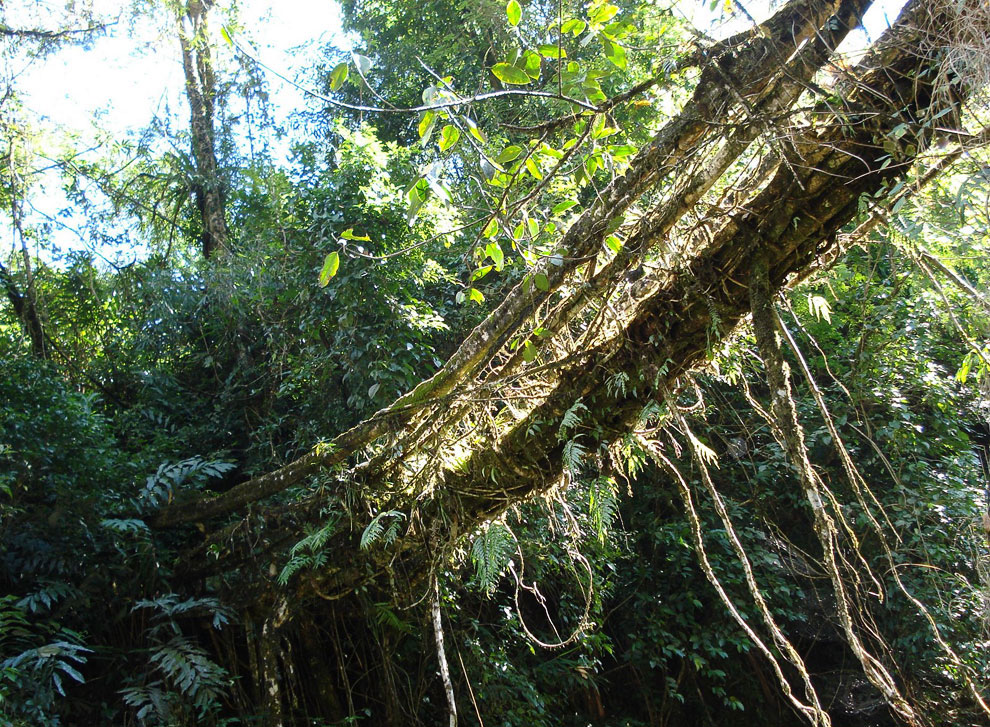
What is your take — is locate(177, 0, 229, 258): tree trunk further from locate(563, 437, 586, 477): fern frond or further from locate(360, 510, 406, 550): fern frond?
locate(563, 437, 586, 477): fern frond

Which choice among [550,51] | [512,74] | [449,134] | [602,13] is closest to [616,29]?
[602,13]

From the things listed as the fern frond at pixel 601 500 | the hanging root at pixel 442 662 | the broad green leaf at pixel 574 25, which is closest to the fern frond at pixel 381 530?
the hanging root at pixel 442 662

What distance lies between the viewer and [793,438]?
92.5 inches

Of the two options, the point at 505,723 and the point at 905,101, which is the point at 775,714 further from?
the point at 905,101

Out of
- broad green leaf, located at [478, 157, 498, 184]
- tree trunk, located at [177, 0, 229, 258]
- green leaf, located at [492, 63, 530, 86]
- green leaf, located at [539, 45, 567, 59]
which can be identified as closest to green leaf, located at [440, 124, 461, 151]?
A: green leaf, located at [492, 63, 530, 86]

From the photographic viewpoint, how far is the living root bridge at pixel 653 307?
2.17 metres

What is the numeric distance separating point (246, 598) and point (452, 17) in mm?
5993

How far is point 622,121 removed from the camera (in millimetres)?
6062

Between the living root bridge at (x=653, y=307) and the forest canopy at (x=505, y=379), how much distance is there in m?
0.01

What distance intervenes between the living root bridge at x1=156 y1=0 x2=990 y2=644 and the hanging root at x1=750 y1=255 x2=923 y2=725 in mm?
90

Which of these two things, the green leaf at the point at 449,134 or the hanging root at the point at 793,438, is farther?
the hanging root at the point at 793,438

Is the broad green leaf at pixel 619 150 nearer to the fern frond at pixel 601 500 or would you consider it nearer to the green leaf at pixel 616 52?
the green leaf at pixel 616 52

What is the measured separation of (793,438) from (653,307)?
0.72m

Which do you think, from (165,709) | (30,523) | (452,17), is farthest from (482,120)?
(165,709)
